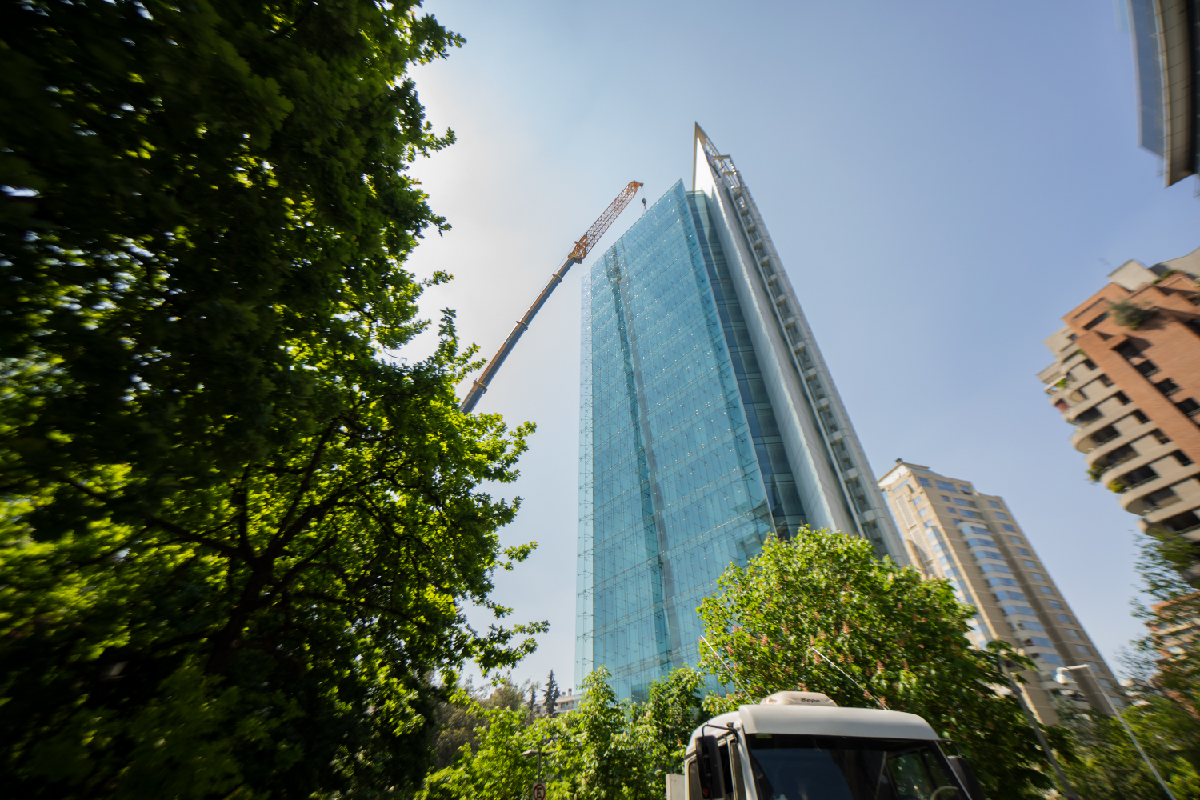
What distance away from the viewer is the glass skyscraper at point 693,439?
27328 millimetres

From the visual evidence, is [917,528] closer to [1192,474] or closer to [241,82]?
[1192,474]

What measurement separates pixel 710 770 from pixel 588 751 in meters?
11.8

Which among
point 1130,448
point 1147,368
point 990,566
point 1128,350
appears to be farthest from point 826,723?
point 990,566

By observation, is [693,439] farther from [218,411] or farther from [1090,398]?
[218,411]

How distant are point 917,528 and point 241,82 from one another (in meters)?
76.7

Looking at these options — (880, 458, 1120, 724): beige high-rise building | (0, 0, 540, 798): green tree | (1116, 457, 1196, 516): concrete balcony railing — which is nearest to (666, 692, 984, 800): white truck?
(0, 0, 540, 798): green tree

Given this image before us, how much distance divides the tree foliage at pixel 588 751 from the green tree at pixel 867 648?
2172 millimetres

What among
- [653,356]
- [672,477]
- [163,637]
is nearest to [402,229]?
[163,637]

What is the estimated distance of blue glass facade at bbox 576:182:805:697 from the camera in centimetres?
2775

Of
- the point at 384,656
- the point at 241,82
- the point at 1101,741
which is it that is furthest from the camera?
the point at 1101,741

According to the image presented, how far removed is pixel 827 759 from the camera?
16.9 feet

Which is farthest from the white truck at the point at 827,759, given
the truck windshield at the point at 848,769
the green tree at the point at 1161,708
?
the green tree at the point at 1161,708

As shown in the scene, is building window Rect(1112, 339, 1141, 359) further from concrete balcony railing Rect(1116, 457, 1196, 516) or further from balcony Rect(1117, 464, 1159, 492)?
balcony Rect(1117, 464, 1159, 492)

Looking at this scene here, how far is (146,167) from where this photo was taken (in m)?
4.11
